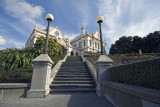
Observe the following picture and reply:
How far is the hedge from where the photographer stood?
1.81 meters

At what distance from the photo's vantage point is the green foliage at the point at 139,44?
26.2 m

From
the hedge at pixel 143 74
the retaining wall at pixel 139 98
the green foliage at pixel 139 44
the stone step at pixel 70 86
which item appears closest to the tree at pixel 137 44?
the green foliage at pixel 139 44

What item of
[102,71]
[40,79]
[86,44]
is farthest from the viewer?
[86,44]

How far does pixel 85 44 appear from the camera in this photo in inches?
1337

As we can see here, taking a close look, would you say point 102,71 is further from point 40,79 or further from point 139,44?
point 139,44

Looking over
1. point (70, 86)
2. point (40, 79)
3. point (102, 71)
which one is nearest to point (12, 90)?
point (40, 79)

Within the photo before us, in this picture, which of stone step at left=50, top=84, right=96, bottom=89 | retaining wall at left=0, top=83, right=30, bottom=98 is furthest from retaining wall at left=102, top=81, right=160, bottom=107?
retaining wall at left=0, top=83, right=30, bottom=98

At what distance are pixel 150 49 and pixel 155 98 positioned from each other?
3502 centimetres

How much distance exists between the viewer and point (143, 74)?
7.07ft

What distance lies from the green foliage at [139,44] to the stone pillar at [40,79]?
32489mm

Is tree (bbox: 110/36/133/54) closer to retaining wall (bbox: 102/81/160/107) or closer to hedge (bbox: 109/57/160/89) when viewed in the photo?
hedge (bbox: 109/57/160/89)

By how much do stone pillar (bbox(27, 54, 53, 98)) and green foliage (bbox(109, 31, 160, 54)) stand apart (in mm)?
32489

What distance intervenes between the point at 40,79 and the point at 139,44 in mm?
36257

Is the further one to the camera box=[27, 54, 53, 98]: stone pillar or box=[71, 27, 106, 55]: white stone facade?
box=[71, 27, 106, 55]: white stone facade
